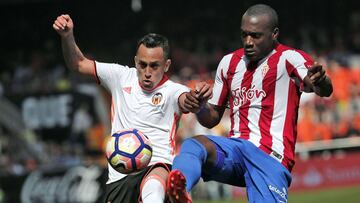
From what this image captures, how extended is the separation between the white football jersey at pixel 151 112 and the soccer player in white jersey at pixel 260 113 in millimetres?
413

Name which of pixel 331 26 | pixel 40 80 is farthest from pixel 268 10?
pixel 40 80

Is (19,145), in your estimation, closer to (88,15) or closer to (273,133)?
(88,15)

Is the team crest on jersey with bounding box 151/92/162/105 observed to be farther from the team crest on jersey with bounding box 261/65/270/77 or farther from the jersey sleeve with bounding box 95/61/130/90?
the team crest on jersey with bounding box 261/65/270/77

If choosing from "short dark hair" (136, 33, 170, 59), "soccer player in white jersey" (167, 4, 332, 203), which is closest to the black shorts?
"soccer player in white jersey" (167, 4, 332, 203)

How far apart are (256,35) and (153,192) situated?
1.61 meters

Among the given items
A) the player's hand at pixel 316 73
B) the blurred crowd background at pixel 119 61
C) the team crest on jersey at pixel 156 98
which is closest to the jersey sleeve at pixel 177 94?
the team crest on jersey at pixel 156 98

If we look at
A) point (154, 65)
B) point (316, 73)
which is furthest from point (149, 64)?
point (316, 73)

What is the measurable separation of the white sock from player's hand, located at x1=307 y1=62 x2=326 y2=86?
1.61 meters

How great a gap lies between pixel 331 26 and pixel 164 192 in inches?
565

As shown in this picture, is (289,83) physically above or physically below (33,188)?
above

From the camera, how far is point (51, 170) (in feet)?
52.5

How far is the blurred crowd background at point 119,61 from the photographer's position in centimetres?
1795

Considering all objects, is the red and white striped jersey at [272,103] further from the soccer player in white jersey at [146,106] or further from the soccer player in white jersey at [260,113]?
the soccer player in white jersey at [146,106]

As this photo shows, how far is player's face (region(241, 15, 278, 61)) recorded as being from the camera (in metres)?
6.93
